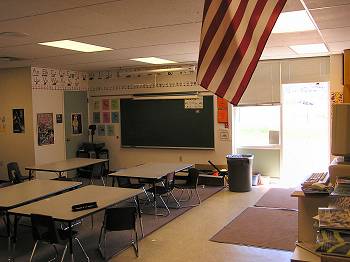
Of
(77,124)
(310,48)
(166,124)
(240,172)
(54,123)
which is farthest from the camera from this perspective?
(77,124)

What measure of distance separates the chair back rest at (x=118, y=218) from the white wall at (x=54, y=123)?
15.7 ft

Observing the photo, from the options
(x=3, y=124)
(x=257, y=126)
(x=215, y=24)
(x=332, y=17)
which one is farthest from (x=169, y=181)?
(x=215, y=24)

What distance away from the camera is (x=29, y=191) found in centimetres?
514

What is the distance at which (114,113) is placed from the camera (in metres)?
10.0

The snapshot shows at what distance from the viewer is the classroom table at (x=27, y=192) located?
4545mm

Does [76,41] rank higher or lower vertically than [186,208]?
higher

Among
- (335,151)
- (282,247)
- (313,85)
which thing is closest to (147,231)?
(282,247)

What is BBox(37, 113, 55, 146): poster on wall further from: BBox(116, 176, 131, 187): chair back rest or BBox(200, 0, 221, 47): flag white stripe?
BBox(200, 0, 221, 47): flag white stripe

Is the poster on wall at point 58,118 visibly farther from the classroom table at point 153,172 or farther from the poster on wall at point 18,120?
the classroom table at point 153,172

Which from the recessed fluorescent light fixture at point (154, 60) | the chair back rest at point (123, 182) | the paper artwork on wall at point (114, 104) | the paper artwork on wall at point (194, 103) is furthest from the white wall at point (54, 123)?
the paper artwork on wall at point (194, 103)

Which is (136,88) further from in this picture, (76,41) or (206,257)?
(206,257)

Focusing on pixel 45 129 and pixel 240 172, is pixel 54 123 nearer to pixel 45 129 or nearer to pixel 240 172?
pixel 45 129

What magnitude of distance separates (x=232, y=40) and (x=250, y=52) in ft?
0.37

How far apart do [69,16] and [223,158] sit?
5569 millimetres
